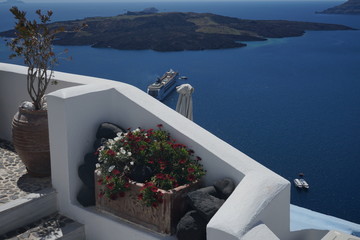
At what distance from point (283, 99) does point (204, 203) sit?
47706mm

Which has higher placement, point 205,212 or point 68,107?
point 68,107

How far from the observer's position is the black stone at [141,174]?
3.67m

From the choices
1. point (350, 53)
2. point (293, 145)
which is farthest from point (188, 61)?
point (293, 145)

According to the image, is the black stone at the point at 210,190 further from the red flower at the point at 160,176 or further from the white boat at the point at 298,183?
the white boat at the point at 298,183

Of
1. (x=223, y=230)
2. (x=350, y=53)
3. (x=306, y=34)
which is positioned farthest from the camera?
(x=306, y=34)

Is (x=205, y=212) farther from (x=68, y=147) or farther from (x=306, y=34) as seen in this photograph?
(x=306, y=34)

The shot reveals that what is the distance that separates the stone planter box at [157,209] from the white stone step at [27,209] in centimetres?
79

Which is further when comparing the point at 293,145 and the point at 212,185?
the point at 293,145

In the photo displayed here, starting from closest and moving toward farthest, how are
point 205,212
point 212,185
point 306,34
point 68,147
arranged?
1. point 205,212
2. point 212,185
3. point 68,147
4. point 306,34

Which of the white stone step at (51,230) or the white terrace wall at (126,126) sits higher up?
the white terrace wall at (126,126)

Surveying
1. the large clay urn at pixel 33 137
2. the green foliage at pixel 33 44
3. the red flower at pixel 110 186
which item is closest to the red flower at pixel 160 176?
the red flower at pixel 110 186

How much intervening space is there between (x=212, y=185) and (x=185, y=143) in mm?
503

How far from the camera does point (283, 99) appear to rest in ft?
162

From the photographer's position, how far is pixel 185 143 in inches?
156
